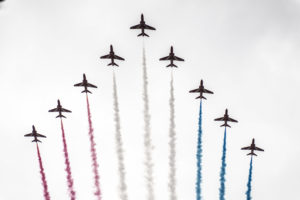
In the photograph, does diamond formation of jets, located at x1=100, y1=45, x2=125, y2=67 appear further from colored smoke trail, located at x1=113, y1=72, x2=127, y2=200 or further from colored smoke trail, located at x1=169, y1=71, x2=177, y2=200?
colored smoke trail, located at x1=169, y1=71, x2=177, y2=200

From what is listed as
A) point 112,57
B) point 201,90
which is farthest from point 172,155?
point 112,57

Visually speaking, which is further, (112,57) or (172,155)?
(172,155)

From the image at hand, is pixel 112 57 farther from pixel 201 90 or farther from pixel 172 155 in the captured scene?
pixel 172 155

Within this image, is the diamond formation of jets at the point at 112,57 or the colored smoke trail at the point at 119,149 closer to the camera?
the diamond formation of jets at the point at 112,57

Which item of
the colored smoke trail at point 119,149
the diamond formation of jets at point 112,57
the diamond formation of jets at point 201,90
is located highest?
the diamond formation of jets at point 112,57

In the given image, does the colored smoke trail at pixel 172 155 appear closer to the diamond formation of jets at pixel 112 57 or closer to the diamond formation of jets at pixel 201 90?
the diamond formation of jets at pixel 201 90

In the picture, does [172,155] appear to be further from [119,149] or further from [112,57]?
[112,57]

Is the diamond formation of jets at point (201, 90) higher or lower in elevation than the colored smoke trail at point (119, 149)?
higher

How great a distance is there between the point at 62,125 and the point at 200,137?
30.3m

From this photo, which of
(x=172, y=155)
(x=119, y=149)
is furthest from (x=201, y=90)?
(x=119, y=149)

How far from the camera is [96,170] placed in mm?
93750

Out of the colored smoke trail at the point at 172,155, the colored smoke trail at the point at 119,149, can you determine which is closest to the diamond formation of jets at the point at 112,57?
the colored smoke trail at the point at 119,149

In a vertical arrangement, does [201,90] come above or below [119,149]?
above

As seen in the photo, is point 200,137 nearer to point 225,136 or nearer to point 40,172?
point 225,136
